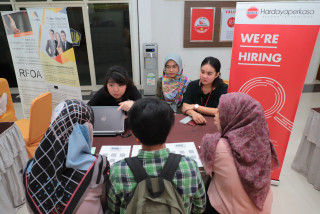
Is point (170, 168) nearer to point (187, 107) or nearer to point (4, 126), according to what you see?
Answer: point (187, 107)

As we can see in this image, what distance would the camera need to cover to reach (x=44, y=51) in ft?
9.55

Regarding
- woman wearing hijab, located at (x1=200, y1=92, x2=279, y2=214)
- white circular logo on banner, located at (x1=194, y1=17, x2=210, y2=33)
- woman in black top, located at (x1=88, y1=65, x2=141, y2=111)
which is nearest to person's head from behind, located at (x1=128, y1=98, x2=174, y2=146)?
woman wearing hijab, located at (x1=200, y1=92, x2=279, y2=214)

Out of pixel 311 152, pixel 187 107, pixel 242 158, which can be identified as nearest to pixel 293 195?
pixel 311 152

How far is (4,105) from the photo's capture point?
287cm

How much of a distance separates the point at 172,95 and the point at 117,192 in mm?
1968

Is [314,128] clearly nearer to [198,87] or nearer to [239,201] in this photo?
[198,87]

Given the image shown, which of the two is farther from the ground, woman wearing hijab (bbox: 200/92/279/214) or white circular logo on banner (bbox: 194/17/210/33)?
white circular logo on banner (bbox: 194/17/210/33)

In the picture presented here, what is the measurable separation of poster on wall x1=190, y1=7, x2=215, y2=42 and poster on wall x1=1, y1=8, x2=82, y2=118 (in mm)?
3185

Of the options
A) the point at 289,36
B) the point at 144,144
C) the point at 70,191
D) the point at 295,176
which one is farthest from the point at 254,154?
the point at 295,176

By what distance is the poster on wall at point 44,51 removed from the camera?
2.75 metres

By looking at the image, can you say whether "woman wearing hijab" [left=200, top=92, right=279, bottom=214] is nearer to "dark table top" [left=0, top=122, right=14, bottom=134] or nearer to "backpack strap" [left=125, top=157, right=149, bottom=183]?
"backpack strap" [left=125, top=157, right=149, bottom=183]

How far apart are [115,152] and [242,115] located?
0.96 meters

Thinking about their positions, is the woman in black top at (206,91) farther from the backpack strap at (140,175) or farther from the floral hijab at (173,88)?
the backpack strap at (140,175)

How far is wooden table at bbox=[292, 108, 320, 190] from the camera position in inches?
94.2
